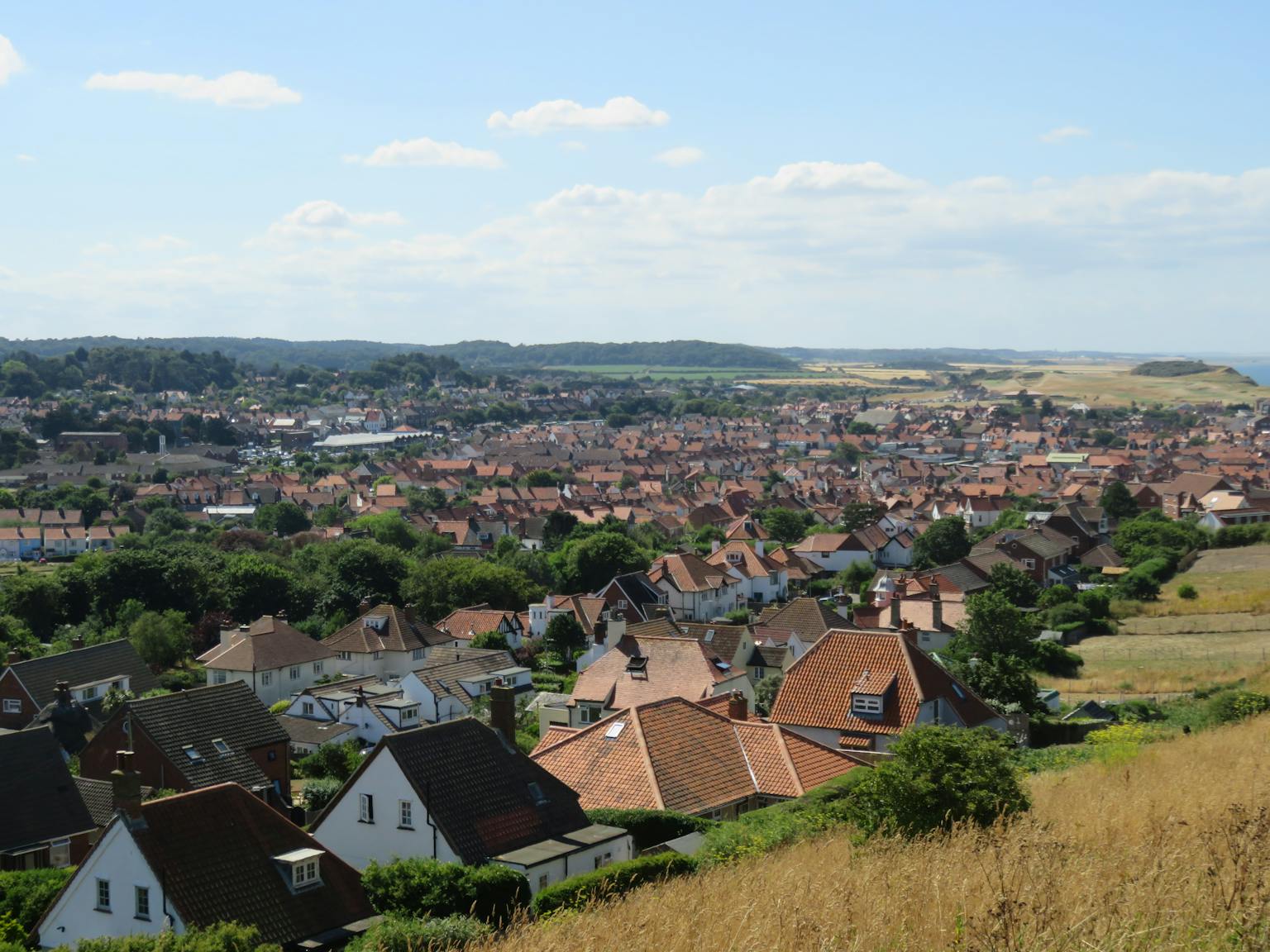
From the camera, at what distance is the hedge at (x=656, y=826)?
18312 millimetres

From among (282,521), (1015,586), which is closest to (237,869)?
(1015,586)

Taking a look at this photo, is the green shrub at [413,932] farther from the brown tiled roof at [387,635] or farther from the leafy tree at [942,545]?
the leafy tree at [942,545]

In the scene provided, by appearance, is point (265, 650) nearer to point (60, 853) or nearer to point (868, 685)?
point (60, 853)

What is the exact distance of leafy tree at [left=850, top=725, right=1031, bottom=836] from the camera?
12602mm

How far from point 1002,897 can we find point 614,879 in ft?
28.0

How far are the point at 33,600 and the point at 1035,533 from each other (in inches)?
1827

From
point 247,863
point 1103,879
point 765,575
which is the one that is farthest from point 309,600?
point 1103,879

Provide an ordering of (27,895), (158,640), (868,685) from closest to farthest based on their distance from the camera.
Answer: (27,895), (868,685), (158,640)

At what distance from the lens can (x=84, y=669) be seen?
36938 mm

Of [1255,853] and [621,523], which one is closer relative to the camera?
[1255,853]

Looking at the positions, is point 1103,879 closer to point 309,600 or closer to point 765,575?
point 309,600

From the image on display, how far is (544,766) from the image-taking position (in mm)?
21281

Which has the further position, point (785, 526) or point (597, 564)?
point (785, 526)

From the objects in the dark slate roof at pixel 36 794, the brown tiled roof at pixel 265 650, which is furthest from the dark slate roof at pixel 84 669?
the dark slate roof at pixel 36 794
